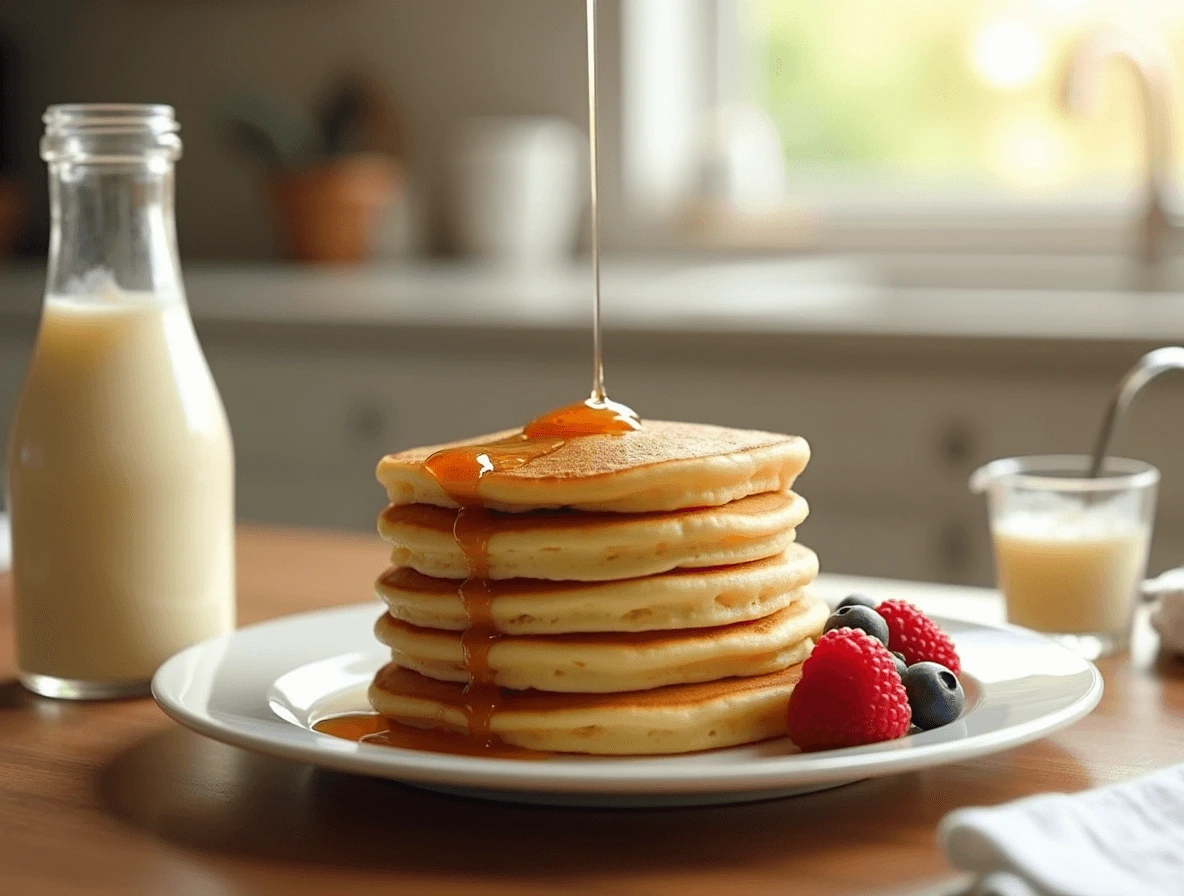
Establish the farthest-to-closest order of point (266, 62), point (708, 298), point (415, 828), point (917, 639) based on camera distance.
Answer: point (266, 62) < point (708, 298) < point (917, 639) < point (415, 828)

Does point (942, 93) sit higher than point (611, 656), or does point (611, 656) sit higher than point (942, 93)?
point (942, 93)

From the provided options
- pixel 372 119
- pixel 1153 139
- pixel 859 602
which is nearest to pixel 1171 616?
pixel 859 602

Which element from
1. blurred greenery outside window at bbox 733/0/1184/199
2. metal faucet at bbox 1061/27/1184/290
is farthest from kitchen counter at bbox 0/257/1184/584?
blurred greenery outside window at bbox 733/0/1184/199

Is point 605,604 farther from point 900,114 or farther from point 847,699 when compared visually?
point 900,114

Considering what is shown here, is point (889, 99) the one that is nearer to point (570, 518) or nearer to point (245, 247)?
point (245, 247)

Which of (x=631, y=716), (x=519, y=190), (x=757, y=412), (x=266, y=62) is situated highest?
(x=266, y=62)

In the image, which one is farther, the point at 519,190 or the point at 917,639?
the point at 519,190

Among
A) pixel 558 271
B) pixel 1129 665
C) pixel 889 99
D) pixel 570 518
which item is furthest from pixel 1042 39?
pixel 570 518

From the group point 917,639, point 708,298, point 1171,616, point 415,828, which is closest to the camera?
point 415,828
